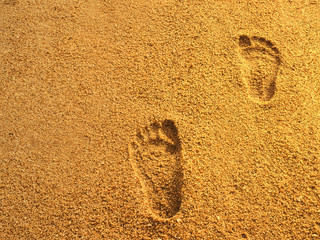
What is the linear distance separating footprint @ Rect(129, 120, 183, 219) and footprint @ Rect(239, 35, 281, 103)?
18.1 inches

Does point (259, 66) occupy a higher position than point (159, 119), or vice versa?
point (259, 66)

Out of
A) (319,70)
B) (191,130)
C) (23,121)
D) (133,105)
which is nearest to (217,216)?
(191,130)

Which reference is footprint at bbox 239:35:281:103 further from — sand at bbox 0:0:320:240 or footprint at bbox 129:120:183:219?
footprint at bbox 129:120:183:219

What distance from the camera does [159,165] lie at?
4.27 feet

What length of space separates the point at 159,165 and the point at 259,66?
723mm

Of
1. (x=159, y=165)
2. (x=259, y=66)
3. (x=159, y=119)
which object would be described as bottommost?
(x=159, y=165)

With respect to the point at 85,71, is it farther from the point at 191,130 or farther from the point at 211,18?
the point at 211,18

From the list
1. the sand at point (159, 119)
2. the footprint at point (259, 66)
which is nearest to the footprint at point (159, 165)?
the sand at point (159, 119)

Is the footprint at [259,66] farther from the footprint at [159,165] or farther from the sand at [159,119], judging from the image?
the footprint at [159,165]

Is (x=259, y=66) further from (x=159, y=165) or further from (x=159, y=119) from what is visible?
(x=159, y=165)

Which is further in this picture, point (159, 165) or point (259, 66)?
point (259, 66)

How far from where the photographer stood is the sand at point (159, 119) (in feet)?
4.02

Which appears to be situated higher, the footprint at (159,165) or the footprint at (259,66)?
the footprint at (259,66)

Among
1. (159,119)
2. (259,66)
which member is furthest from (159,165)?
(259,66)
